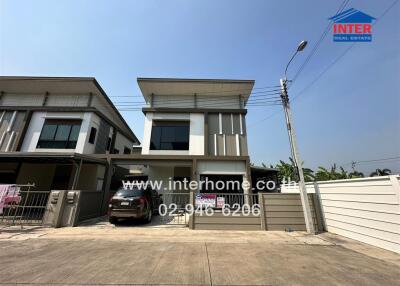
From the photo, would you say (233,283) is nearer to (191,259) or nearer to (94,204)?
(191,259)

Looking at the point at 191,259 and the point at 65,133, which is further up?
the point at 65,133

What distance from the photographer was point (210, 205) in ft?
27.9

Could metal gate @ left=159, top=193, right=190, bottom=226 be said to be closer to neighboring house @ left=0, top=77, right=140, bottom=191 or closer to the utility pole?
neighboring house @ left=0, top=77, right=140, bottom=191

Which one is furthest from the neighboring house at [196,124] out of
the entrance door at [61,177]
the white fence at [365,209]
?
the entrance door at [61,177]

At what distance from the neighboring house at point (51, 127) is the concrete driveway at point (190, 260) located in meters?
7.92

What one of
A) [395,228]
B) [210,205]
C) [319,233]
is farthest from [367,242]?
[210,205]

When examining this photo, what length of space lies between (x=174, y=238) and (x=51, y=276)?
12.1ft

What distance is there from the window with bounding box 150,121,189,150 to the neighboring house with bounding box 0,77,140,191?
4434 mm

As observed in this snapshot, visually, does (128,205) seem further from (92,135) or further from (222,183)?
(92,135)

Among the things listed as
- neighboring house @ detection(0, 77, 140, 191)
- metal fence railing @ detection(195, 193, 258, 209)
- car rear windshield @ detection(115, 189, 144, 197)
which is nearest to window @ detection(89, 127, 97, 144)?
neighboring house @ detection(0, 77, 140, 191)

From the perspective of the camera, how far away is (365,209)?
242 inches

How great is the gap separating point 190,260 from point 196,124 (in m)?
11.2

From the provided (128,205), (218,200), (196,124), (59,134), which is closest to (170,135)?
(196,124)

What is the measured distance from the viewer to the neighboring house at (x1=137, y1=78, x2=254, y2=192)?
13728 millimetres
